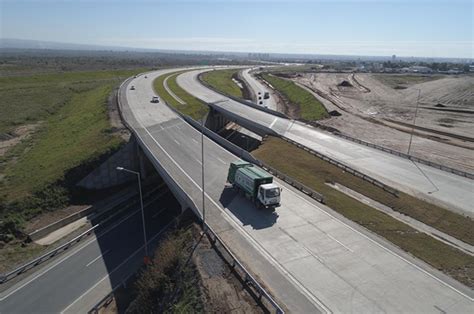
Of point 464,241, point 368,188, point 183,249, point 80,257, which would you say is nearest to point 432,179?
point 368,188

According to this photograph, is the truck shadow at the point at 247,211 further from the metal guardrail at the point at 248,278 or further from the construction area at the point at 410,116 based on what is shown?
the construction area at the point at 410,116

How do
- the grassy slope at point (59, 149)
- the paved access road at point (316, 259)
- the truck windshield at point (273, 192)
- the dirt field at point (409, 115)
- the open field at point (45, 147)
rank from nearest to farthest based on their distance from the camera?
1. the paved access road at point (316, 259)
2. the truck windshield at point (273, 192)
3. the open field at point (45, 147)
4. the grassy slope at point (59, 149)
5. the dirt field at point (409, 115)

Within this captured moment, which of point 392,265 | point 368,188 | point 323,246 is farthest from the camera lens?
point 368,188

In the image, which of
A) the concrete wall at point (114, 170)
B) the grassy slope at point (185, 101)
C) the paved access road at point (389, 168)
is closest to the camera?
the paved access road at point (389, 168)

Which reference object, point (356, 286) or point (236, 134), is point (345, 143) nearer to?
point (236, 134)

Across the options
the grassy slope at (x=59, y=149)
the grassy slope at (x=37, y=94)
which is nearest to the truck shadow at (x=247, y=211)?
the grassy slope at (x=59, y=149)
